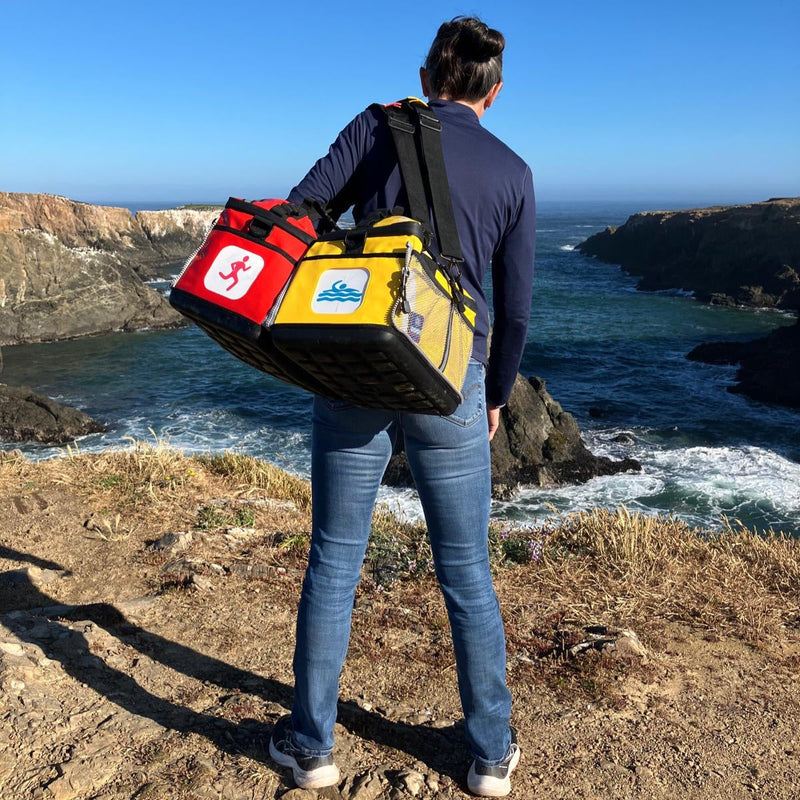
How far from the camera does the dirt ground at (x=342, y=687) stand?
2779 millimetres

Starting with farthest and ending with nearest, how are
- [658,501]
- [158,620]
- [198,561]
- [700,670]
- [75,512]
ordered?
[658,501] < [75,512] < [198,561] < [158,620] < [700,670]

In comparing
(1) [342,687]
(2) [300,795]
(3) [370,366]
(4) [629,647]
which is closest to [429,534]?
(3) [370,366]

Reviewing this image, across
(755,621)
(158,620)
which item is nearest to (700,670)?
(755,621)

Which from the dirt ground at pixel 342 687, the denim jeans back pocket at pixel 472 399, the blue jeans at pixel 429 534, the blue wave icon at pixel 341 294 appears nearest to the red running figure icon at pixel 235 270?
the blue wave icon at pixel 341 294

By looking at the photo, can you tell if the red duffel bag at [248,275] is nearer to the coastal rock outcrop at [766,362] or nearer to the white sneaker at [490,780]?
the white sneaker at [490,780]

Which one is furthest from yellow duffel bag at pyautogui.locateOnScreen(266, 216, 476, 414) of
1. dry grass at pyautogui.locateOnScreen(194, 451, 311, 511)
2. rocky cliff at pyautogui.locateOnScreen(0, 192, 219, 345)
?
rocky cliff at pyautogui.locateOnScreen(0, 192, 219, 345)

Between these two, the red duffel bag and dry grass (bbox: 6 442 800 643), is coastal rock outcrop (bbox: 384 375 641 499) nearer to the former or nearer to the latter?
dry grass (bbox: 6 442 800 643)

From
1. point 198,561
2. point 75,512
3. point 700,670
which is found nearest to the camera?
point 700,670

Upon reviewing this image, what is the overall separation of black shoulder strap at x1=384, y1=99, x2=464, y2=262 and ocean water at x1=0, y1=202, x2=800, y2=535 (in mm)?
6372

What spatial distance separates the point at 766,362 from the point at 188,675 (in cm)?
2631

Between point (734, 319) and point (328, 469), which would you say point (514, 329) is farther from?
point (734, 319)

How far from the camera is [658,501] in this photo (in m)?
15.0

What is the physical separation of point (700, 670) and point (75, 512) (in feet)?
15.4

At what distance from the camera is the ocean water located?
49.9 ft
